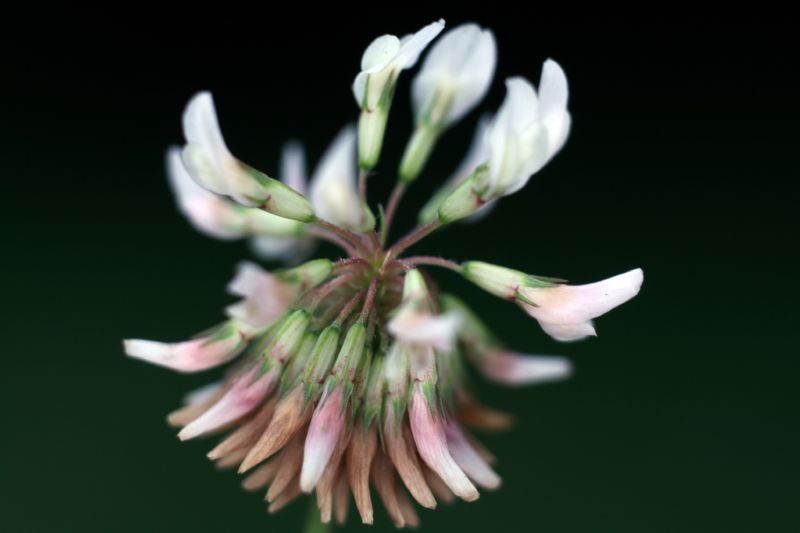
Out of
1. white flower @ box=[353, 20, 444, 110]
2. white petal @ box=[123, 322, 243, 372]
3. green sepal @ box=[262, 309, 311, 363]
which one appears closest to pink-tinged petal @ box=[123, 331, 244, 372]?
white petal @ box=[123, 322, 243, 372]

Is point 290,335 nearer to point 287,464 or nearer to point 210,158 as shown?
point 287,464

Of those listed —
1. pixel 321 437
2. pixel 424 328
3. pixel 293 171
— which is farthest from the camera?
pixel 293 171

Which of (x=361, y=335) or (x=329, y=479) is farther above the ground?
(x=361, y=335)

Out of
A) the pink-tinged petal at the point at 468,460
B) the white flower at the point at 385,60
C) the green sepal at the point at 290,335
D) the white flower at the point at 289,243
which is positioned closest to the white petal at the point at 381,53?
the white flower at the point at 385,60

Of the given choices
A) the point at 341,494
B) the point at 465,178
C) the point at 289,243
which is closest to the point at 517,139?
Answer: the point at 465,178

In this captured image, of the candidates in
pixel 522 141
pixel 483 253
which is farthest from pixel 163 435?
pixel 522 141

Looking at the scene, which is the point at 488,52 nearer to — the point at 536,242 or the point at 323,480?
the point at 323,480

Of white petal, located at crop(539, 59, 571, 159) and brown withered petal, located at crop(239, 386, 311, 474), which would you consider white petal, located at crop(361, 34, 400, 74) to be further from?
brown withered petal, located at crop(239, 386, 311, 474)
